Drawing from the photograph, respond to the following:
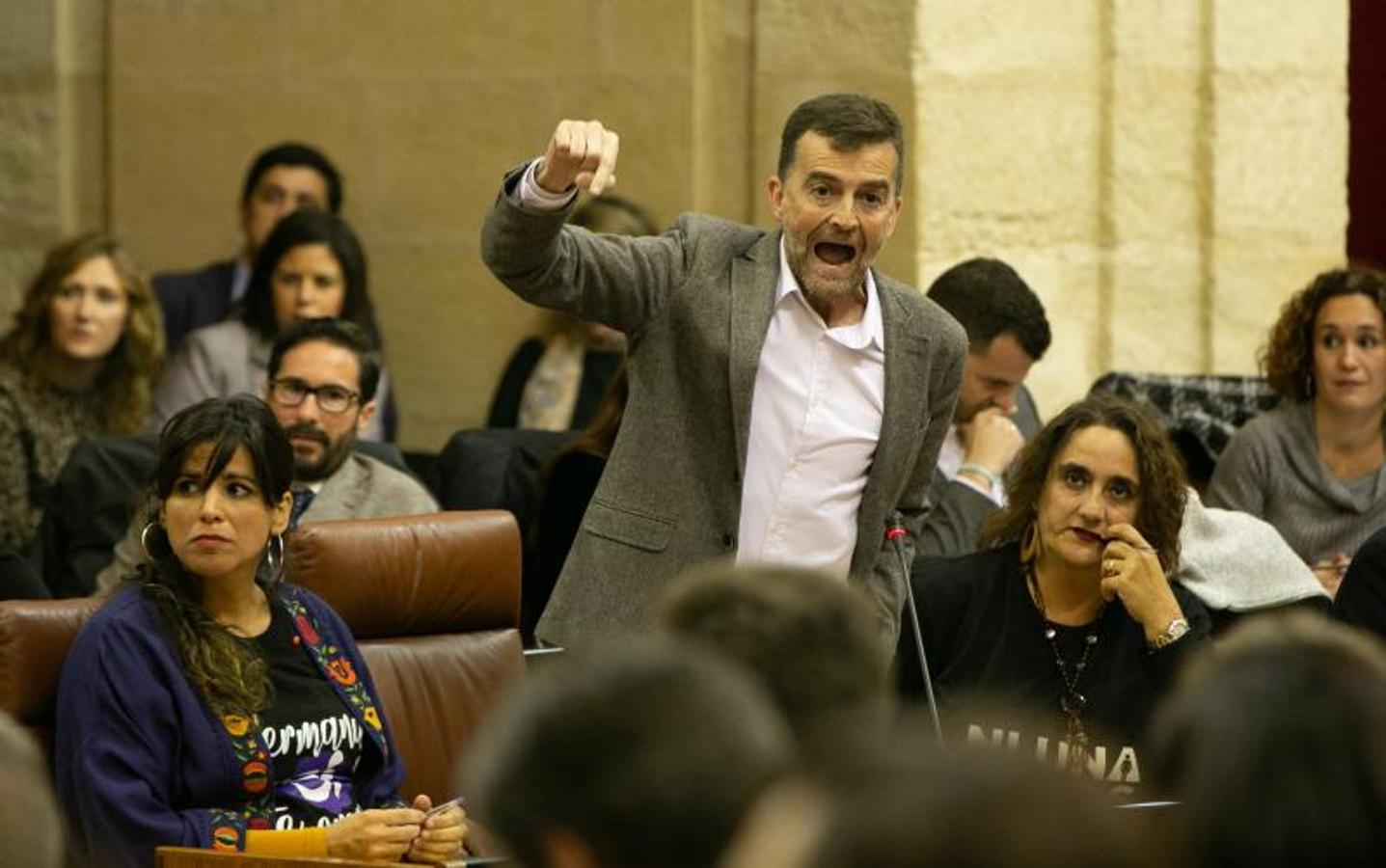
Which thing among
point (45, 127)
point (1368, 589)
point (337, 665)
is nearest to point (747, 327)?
point (337, 665)

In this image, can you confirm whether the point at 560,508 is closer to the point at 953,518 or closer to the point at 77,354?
the point at 953,518

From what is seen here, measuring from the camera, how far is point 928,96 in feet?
19.2

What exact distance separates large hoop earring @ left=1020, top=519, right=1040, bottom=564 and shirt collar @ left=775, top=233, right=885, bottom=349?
2.02 feet

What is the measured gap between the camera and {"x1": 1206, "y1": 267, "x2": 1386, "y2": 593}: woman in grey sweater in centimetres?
524

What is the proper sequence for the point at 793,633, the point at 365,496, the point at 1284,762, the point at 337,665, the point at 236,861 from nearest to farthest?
the point at 1284,762 < the point at 793,633 < the point at 236,861 < the point at 337,665 < the point at 365,496

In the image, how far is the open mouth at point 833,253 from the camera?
3609 mm

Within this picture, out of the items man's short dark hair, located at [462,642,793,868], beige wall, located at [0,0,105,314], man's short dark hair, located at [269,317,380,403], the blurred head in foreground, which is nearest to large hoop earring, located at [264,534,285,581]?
man's short dark hair, located at [269,317,380,403]

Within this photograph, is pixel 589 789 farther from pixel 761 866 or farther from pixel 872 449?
pixel 872 449

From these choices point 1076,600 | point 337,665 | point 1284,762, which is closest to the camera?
point 1284,762

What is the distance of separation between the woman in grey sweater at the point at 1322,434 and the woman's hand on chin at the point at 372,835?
2.33 m

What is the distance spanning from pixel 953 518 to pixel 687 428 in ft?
4.00

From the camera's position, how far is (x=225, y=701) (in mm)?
3490

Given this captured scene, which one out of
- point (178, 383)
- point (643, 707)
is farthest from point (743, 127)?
point (643, 707)

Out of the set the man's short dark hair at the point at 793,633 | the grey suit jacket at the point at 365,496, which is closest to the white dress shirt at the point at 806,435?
the grey suit jacket at the point at 365,496
